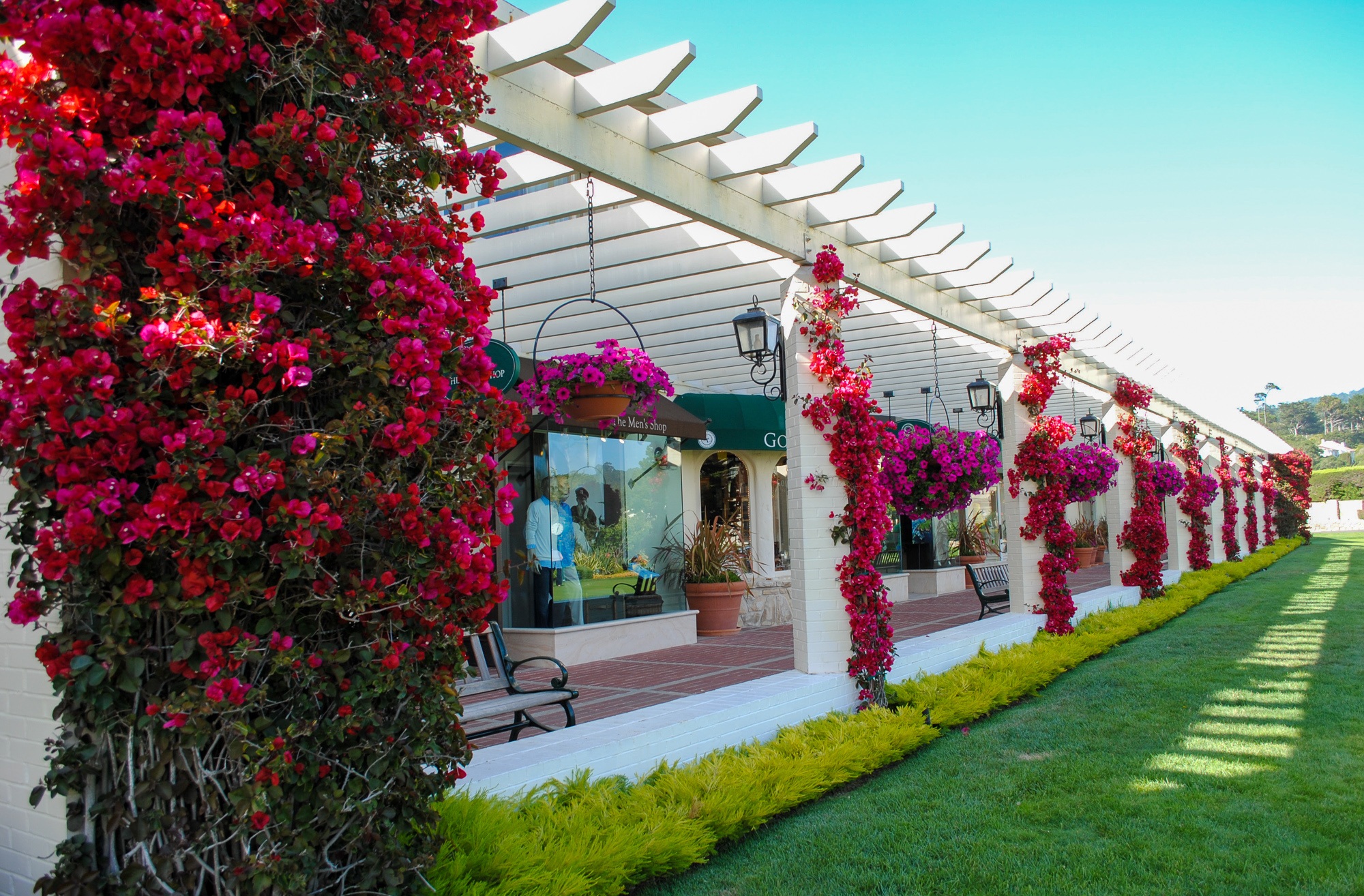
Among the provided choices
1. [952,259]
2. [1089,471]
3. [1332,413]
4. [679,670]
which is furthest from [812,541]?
[1332,413]

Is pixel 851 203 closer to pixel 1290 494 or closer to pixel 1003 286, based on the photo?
pixel 1003 286

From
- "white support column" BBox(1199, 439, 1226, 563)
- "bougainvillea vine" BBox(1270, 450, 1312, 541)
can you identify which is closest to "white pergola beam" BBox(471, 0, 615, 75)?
"white support column" BBox(1199, 439, 1226, 563)

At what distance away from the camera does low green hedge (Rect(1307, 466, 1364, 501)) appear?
50469 mm

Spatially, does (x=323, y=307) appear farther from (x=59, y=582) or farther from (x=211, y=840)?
(x=211, y=840)

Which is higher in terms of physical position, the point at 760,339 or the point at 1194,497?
the point at 760,339

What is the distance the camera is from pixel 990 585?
12.2 meters

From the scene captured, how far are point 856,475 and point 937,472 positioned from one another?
4774 mm

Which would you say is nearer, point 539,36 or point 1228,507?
point 539,36

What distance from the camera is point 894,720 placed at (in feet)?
19.2

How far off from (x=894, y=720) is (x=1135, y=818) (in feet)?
5.68

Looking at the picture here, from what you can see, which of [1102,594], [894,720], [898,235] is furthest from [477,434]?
[1102,594]

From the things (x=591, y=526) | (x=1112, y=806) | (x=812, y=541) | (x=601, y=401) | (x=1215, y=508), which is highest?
(x=601, y=401)

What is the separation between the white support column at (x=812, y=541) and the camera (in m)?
6.37

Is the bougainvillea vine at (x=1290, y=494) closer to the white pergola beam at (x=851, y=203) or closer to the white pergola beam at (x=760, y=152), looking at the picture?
the white pergola beam at (x=851, y=203)
